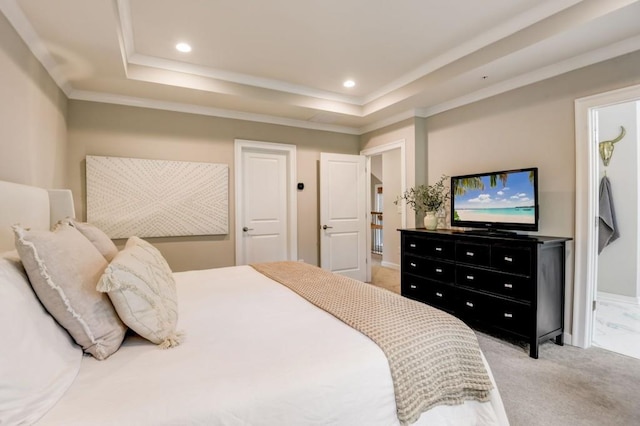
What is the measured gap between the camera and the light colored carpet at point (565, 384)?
1763mm

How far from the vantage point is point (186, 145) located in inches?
150

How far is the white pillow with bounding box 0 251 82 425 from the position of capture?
0.73 meters

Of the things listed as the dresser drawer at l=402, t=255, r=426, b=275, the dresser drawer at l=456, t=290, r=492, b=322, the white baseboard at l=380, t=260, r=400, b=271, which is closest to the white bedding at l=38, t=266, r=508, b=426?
the dresser drawer at l=456, t=290, r=492, b=322

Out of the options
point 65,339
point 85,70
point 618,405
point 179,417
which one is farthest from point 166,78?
point 618,405

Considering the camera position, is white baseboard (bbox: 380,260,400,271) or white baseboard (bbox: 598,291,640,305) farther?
white baseboard (bbox: 380,260,400,271)

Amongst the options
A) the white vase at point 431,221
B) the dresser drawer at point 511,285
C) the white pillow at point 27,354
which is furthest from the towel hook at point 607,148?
the white pillow at point 27,354

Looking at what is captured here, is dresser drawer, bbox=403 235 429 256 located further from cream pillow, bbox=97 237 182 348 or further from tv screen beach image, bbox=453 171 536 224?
cream pillow, bbox=97 237 182 348

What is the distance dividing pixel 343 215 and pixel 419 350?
11.9 ft

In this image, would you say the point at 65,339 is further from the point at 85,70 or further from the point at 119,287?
the point at 85,70

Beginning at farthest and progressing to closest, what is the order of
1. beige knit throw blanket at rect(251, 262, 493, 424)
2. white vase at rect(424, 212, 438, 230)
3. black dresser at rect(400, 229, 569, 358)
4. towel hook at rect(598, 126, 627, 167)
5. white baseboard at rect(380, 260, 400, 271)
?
white baseboard at rect(380, 260, 400, 271), towel hook at rect(598, 126, 627, 167), white vase at rect(424, 212, 438, 230), black dresser at rect(400, 229, 569, 358), beige knit throw blanket at rect(251, 262, 493, 424)

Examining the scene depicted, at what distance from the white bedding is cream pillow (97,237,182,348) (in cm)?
6

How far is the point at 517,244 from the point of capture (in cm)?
257

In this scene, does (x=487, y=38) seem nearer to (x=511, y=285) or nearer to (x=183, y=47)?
(x=511, y=285)

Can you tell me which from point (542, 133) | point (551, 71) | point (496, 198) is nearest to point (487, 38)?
point (551, 71)
